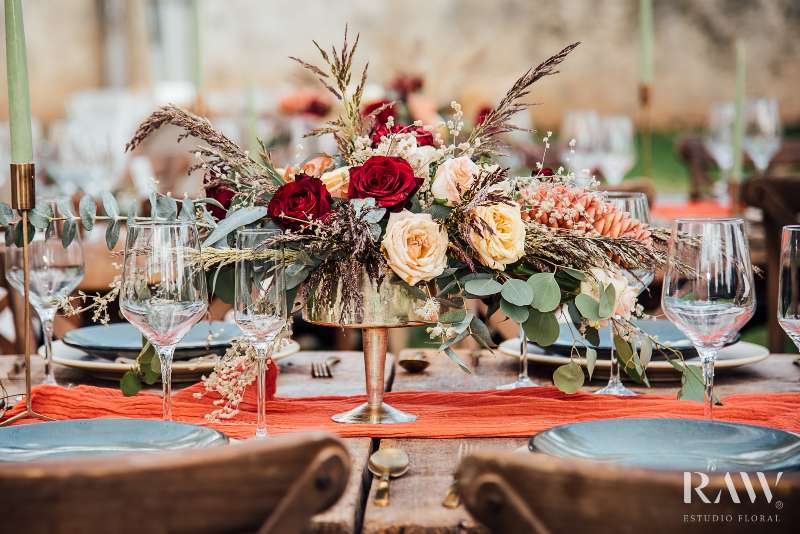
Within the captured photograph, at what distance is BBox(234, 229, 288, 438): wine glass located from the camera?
119 cm

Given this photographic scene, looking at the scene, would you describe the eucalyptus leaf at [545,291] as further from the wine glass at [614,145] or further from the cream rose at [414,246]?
the wine glass at [614,145]

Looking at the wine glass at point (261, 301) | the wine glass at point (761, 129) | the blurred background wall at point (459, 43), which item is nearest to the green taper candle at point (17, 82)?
the wine glass at point (261, 301)

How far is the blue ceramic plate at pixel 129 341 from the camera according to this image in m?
1.65

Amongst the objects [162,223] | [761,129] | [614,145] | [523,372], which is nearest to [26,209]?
[162,223]

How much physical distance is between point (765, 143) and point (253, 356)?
2.82m

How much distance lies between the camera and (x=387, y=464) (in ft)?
3.56

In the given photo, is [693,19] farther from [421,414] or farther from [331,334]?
[421,414]

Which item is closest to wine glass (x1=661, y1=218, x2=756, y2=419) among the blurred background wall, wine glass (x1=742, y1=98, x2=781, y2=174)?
wine glass (x1=742, y1=98, x2=781, y2=174)

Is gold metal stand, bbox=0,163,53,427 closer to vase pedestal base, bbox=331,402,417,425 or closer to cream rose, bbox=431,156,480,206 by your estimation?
vase pedestal base, bbox=331,402,417,425

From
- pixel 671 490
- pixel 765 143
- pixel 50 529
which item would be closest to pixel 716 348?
pixel 671 490

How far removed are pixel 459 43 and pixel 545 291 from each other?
10.2 meters

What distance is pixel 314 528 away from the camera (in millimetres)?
941

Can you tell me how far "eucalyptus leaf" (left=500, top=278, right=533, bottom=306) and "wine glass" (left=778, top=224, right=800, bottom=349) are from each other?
28cm

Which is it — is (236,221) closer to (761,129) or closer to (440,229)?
(440,229)
